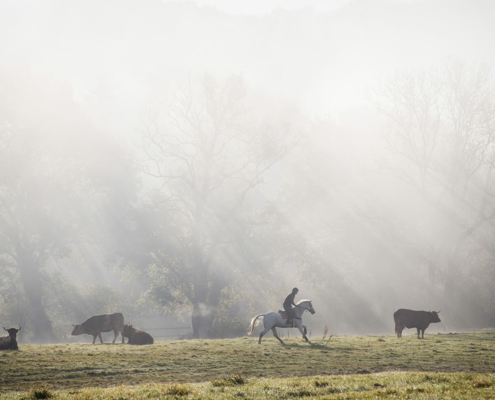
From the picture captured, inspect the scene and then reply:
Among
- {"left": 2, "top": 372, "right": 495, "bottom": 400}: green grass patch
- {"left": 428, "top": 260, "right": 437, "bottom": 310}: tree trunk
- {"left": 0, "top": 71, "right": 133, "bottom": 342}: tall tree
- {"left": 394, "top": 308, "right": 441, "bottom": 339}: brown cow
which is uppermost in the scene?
{"left": 0, "top": 71, "right": 133, "bottom": 342}: tall tree

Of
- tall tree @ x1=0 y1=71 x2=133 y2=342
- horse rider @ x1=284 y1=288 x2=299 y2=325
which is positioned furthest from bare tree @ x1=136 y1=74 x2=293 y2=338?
horse rider @ x1=284 y1=288 x2=299 y2=325

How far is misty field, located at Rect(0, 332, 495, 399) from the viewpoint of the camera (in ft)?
32.3

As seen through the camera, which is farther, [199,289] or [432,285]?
[199,289]

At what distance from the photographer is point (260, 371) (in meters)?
15.3

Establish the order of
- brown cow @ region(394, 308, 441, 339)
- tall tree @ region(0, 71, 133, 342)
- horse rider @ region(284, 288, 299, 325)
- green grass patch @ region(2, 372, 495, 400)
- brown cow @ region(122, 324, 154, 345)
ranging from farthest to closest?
tall tree @ region(0, 71, 133, 342)
brown cow @ region(394, 308, 441, 339)
brown cow @ region(122, 324, 154, 345)
horse rider @ region(284, 288, 299, 325)
green grass patch @ region(2, 372, 495, 400)

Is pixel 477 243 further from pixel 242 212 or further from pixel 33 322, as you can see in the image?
pixel 33 322

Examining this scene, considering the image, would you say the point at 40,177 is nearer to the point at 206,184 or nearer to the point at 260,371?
the point at 206,184

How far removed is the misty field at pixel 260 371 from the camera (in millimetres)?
9836

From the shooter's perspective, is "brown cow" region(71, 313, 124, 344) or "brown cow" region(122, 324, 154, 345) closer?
"brown cow" region(122, 324, 154, 345)

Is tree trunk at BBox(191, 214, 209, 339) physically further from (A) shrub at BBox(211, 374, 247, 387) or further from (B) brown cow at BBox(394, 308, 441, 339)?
(A) shrub at BBox(211, 374, 247, 387)

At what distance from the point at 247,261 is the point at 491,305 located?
24626mm

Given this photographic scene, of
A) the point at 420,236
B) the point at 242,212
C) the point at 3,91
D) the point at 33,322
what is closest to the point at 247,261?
the point at 242,212

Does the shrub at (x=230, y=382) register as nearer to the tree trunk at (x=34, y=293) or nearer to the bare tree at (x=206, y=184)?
the bare tree at (x=206, y=184)

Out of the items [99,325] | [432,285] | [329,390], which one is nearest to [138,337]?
[99,325]
